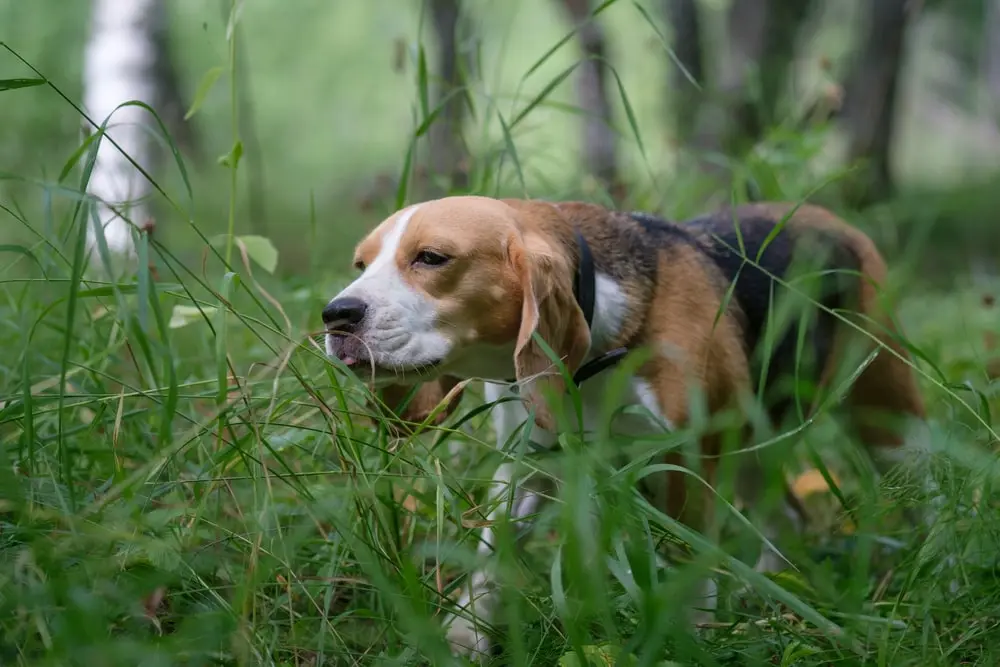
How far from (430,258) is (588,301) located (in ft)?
1.58

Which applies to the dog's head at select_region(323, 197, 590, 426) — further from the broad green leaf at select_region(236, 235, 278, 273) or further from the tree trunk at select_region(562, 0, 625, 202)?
the tree trunk at select_region(562, 0, 625, 202)

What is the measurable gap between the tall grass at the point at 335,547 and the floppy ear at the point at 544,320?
0.67ft

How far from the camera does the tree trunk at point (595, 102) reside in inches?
256

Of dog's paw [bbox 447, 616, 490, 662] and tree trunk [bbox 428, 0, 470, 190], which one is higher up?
tree trunk [bbox 428, 0, 470, 190]

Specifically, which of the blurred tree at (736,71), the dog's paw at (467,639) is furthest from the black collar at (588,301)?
the blurred tree at (736,71)

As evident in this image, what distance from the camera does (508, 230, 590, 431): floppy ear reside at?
2.34 m

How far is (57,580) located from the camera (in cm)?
151

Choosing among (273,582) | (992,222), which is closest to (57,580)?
(273,582)

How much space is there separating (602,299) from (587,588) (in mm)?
1270

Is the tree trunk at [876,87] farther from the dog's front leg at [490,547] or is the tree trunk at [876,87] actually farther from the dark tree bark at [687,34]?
the dog's front leg at [490,547]

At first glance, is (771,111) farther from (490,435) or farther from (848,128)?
(490,435)

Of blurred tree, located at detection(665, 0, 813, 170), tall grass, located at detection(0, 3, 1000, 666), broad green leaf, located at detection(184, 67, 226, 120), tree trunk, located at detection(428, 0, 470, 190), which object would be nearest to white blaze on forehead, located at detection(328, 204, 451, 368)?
tall grass, located at detection(0, 3, 1000, 666)

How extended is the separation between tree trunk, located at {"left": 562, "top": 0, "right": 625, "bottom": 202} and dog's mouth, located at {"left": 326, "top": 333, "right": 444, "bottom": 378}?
12.6ft

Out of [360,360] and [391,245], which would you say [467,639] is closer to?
[360,360]
